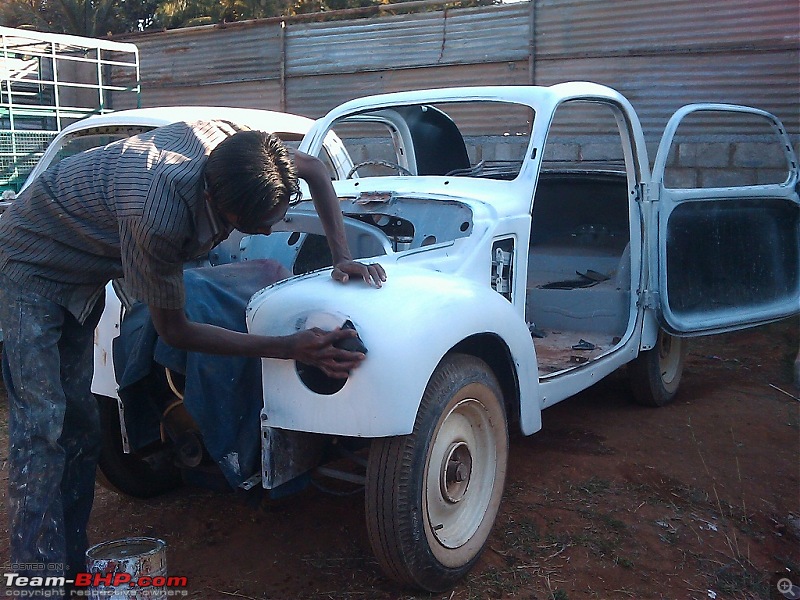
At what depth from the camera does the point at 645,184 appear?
4.60 metres

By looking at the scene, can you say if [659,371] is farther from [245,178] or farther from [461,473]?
[245,178]

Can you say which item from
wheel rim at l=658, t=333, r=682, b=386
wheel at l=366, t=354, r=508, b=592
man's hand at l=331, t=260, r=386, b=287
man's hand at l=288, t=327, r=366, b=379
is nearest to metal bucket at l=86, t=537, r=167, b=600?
wheel at l=366, t=354, r=508, b=592

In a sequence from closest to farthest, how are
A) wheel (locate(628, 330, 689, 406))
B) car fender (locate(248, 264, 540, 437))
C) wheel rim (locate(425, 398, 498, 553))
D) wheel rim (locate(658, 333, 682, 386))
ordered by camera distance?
1. car fender (locate(248, 264, 540, 437))
2. wheel rim (locate(425, 398, 498, 553))
3. wheel (locate(628, 330, 689, 406))
4. wheel rim (locate(658, 333, 682, 386))

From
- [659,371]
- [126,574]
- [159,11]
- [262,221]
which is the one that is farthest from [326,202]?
[159,11]

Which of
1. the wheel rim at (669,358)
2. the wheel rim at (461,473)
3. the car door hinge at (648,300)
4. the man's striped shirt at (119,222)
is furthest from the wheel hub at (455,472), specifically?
the wheel rim at (669,358)

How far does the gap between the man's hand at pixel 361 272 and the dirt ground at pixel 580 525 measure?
1111 millimetres

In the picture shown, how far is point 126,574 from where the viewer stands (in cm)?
254

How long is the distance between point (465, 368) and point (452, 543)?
62 centimetres

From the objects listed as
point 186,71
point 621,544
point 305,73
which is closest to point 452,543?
point 621,544

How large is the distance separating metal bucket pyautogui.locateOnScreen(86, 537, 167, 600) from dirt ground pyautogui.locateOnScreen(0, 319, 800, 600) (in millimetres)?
336

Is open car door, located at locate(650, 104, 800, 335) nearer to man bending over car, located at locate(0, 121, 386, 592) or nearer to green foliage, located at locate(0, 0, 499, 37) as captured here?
man bending over car, located at locate(0, 121, 386, 592)

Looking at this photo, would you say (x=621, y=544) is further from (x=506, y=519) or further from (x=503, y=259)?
(x=503, y=259)

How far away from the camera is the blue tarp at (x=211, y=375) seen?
2.66 metres

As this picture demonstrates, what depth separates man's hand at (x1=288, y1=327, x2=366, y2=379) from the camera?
2461 millimetres
